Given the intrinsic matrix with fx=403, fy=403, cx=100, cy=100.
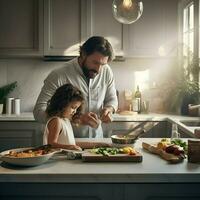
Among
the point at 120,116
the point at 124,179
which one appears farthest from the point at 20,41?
the point at 124,179

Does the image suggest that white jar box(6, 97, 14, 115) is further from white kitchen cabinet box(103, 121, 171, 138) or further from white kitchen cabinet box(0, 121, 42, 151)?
white kitchen cabinet box(103, 121, 171, 138)

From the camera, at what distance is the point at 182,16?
444 centimetres

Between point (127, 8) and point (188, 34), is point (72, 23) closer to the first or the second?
point (188, 34)

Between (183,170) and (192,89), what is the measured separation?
90.1 inches

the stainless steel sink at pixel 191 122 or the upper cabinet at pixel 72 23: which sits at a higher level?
the upper cabinet at pixel 72 23

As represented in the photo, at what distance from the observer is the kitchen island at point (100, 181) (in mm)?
1767

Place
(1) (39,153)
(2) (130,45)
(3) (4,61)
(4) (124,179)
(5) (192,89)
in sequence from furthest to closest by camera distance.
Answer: (3) (4,61), (2) (130,45), (5) (192,89), (1) (39,153), (4) (124,179)

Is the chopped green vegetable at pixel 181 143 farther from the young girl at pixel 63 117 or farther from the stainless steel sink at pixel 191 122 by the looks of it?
the stainless steel sink at pixel 191 122

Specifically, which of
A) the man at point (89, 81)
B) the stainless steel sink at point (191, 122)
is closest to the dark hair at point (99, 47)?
the man at point (89, 81)

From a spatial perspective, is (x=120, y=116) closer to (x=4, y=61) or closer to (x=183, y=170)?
(x=4, y=61)

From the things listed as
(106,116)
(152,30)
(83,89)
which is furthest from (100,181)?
(152,30)

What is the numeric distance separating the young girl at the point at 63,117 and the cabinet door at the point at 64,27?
1.90 m

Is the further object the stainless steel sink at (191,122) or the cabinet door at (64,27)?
the cabinet door at (64,27)

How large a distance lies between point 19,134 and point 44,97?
1.39m
